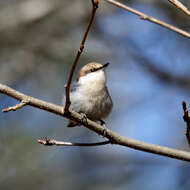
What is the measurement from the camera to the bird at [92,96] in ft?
15.0

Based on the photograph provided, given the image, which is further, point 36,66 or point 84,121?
point 36,66

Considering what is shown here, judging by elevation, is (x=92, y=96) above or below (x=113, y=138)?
above

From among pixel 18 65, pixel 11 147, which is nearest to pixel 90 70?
pixel 11 147

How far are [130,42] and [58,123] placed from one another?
2.32 m

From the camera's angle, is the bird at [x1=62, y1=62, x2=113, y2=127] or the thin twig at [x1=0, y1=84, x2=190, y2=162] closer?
the thin twig at [x1=0, y1=84, x2=190, y2=162]

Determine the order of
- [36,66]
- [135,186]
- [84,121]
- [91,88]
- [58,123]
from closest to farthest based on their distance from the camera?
[84,121] → [91,88] → [135,186] → [58,123] → [36,66]

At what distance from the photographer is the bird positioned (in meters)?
4.57

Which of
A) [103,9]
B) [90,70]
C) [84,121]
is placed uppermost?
[103,9]

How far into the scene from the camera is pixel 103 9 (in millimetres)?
8719

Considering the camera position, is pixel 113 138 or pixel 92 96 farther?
pixel 92 96

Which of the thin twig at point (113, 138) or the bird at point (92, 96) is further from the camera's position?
the bird at point (92, 96)

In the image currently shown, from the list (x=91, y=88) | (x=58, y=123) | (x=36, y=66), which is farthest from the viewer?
(x=36, y=66)

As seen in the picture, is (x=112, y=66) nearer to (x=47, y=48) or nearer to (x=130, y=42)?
(x=130, y=42)

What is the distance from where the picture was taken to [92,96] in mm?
4664
